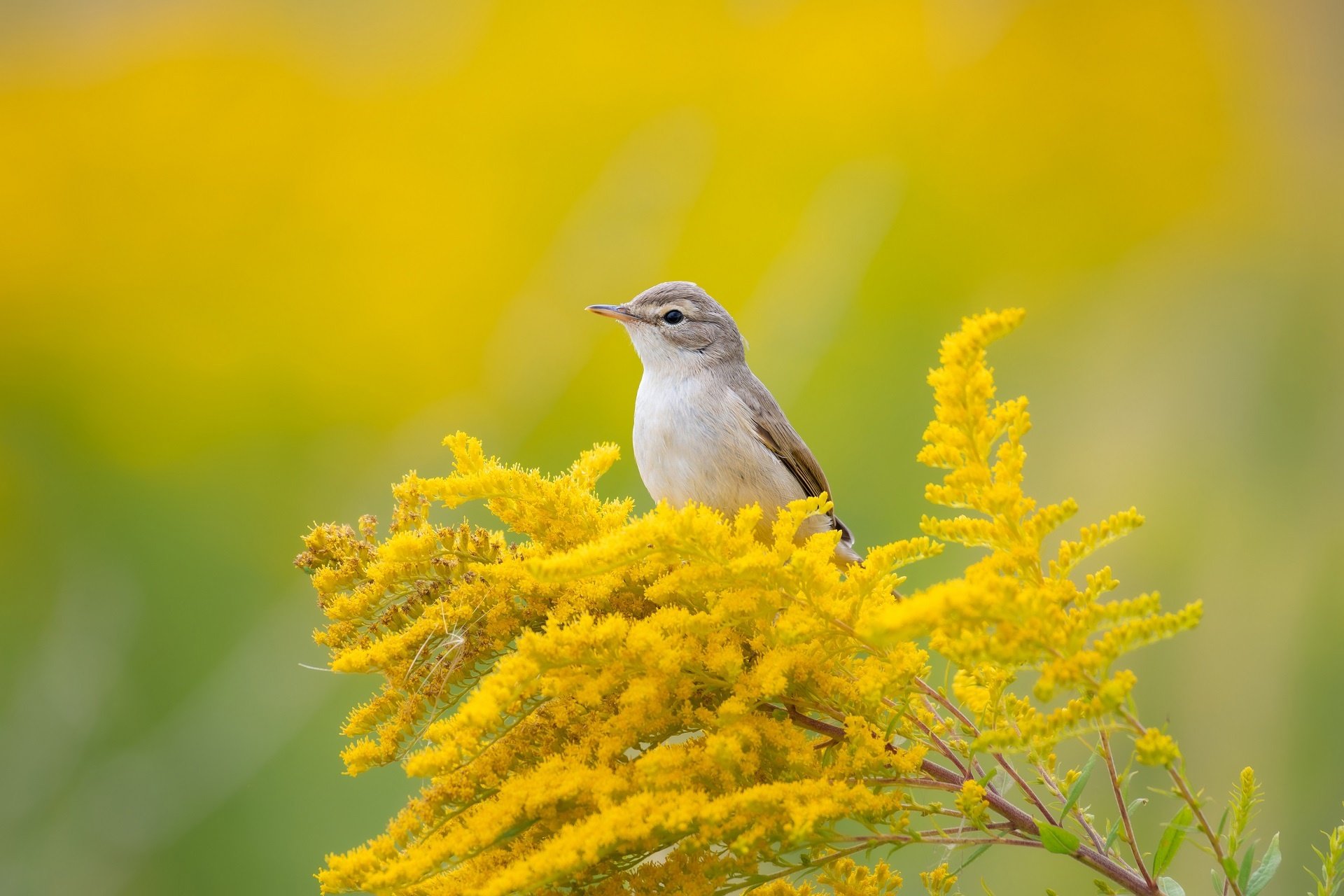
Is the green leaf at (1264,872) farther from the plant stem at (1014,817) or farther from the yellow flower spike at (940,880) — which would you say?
the yellow flower spike at (940,880)

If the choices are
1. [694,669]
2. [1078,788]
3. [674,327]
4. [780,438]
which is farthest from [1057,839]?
[674,327]

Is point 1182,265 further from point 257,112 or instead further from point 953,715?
point 257,112

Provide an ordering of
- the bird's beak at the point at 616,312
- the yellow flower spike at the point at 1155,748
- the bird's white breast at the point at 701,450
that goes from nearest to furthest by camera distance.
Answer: the yellow flower spike at the point at 1155,748 → the bird's white breast at the point at 701,450 → the bird's beak at the point at 616,312

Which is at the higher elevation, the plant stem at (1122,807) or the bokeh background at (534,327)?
the bokeh background at (534,327)

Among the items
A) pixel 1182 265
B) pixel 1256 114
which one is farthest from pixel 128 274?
pixel 1256 114

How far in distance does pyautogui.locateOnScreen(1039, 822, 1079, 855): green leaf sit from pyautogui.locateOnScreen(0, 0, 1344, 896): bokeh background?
251 centimetres

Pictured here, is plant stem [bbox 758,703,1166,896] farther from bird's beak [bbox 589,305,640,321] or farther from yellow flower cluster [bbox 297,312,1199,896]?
bird's beak [bbox 589,305,640,321]

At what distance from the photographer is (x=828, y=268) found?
4.35 m

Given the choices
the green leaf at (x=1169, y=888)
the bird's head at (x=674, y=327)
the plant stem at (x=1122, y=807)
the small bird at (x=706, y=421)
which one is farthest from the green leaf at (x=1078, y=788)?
the bird's head at (x=674, y=327)

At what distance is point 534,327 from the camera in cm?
440

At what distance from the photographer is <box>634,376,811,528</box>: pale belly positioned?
7.73 feet

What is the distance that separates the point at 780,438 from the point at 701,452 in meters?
0.29

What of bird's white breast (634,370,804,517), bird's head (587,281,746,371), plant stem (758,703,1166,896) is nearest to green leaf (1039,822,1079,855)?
plant stem (758,703,1166,896)

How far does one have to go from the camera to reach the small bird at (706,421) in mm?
2363
